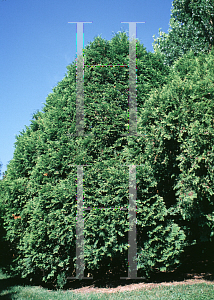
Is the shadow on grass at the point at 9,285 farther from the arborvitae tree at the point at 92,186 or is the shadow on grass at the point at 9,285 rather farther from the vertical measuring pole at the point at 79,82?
the vertical measuring pole at the point at 79,82

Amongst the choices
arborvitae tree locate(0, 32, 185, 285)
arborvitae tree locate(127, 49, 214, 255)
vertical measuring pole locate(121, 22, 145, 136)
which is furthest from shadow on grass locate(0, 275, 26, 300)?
vertical measuring pole locate(121, 22, 145, 136)

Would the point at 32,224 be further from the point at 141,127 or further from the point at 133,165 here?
the point at 141,127

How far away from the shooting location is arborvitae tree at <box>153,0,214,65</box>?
11.6 m

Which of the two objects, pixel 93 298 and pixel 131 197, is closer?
pixel 93 298

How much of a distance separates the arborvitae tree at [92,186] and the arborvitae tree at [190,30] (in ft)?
16.4

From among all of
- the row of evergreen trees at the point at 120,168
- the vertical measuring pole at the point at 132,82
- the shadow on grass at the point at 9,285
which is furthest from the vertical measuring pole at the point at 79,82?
the shadow on grass at the point at 9,285

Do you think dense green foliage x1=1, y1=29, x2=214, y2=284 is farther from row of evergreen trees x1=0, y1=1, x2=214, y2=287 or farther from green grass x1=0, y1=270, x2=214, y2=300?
green grass x1=0, y1=270, x2=214, y2=300

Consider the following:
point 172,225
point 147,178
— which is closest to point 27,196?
point 147,178

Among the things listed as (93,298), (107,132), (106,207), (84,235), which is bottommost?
(93,298)

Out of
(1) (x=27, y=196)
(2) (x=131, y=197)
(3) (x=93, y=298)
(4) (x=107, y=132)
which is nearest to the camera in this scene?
(3) (x=93, y=298)

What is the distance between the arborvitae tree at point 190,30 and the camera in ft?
37.9

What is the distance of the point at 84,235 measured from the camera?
245 inches

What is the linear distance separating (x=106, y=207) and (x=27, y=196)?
3126 millimetres

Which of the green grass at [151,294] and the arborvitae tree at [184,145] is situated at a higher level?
the arborvitae tree at [184,145]
